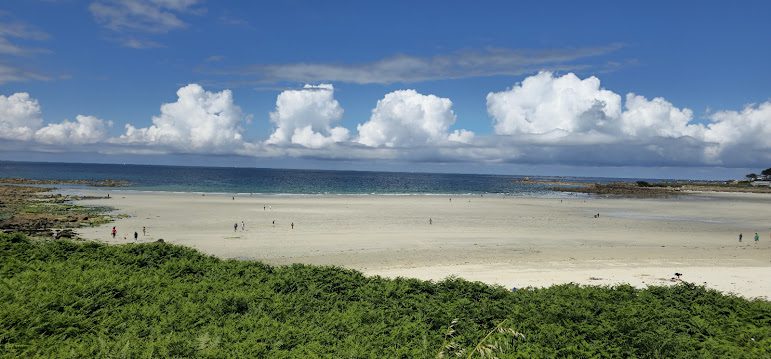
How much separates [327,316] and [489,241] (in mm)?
30225

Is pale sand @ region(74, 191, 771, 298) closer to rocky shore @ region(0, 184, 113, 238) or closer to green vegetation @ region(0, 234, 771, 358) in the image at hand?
rocky shore @ region(0, 184, 113, 238)

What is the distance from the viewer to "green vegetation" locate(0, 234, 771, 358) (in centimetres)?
773

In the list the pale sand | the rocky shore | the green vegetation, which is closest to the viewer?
the green vegetation

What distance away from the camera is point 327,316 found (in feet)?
31.1

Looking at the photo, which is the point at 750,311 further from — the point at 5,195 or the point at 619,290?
the point at 5,195

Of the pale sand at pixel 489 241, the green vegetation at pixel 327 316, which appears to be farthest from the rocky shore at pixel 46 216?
the green vegetation at pixel 327 316

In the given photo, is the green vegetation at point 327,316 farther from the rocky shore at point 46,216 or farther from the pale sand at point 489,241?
the rocky shore at point 46,216

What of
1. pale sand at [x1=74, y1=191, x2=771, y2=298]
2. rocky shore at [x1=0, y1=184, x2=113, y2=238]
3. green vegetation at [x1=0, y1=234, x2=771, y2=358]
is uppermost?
green vegetation at [x1=0, y1=234, x2=771, y2=358]

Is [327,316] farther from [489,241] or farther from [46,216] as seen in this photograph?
[46,216]

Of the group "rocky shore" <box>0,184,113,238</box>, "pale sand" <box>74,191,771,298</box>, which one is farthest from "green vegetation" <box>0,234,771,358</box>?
"rocky shore" <box>0,184,113,238</box>

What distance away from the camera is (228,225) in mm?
45969

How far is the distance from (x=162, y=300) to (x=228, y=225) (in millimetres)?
37891

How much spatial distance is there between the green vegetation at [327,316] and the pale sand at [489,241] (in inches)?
413

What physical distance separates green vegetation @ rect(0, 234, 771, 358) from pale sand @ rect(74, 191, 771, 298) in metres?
10.5
